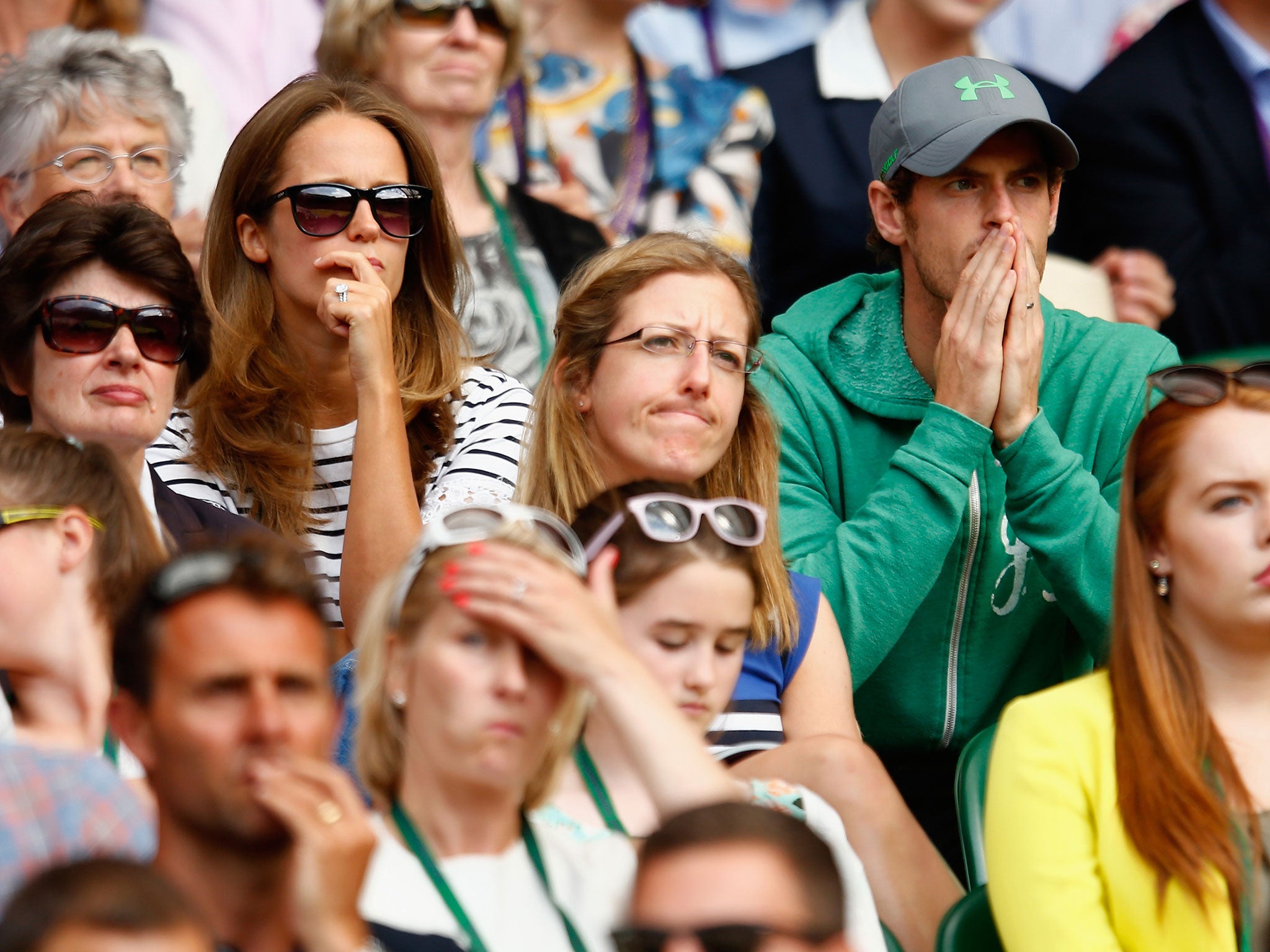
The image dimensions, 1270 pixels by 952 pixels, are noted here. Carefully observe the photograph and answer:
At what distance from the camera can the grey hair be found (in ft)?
11.5

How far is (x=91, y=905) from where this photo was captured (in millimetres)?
1562

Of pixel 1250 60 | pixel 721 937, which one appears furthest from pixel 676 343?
pixel 1250 60

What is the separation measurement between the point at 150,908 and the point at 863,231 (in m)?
3.09

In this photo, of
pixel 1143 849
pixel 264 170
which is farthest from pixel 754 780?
pixel 264 170

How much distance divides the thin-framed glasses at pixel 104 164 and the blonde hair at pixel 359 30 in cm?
49

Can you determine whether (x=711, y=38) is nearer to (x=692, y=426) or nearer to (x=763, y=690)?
(x=692, y=426)

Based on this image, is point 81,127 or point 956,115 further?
point 81,127

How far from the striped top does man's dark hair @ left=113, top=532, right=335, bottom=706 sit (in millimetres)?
1107

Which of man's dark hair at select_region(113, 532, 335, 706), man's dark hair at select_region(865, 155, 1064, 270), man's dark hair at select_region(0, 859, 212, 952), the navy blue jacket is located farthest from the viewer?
the navy blue jacket

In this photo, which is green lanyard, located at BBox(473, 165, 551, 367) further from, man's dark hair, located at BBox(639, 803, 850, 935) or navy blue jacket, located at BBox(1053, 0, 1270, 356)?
man's dark hair, located at BBox(639, 803, 850, 935)

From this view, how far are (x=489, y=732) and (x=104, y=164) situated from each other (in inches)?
76.9

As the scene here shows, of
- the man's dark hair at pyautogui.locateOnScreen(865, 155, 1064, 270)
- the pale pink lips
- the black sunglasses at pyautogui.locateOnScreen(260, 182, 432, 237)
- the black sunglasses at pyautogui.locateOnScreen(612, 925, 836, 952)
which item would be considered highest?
the man's dark hair at pyautogui.locateOnScreen(865, 155, 1064, 270)

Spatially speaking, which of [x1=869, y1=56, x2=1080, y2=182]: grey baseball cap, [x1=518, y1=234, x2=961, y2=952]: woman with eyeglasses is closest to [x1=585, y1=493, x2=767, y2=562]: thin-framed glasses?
[x1=518, y1=234, x2=961, y2=952]: woman with eyeglasses

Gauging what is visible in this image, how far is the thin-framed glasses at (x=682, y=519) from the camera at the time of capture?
2467mm
